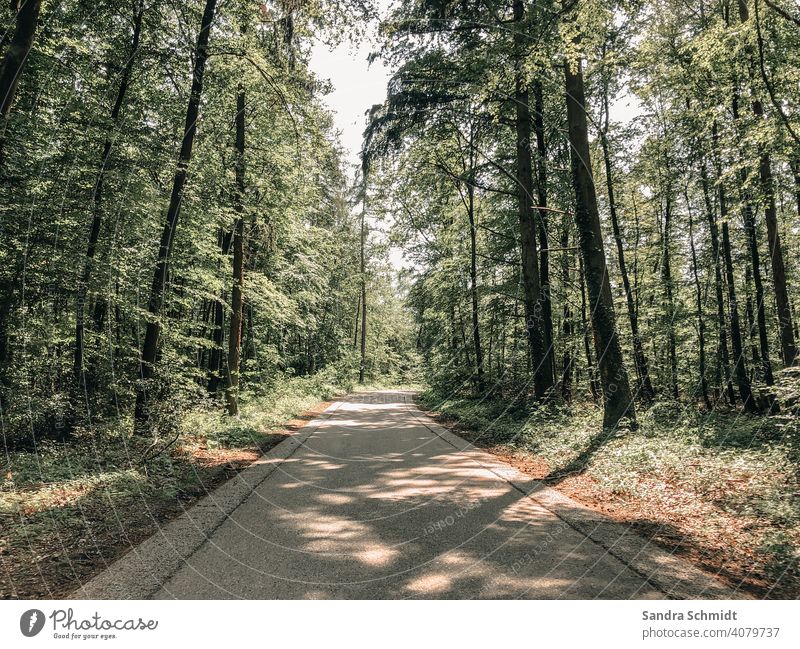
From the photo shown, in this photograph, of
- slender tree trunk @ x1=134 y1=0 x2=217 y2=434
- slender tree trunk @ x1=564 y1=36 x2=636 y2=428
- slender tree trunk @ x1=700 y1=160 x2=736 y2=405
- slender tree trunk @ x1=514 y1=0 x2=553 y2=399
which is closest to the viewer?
slender tree trunk @ x1=564 y1=36 x2=636 y2=428

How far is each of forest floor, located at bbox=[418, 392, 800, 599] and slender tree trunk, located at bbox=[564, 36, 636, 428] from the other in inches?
30.9

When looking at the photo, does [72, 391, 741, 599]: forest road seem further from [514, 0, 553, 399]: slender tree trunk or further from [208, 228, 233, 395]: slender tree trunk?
[208, 228, 233, 395]: slender tree trunk

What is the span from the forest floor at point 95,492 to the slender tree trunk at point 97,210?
1.84 meters

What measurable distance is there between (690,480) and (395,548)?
485cm

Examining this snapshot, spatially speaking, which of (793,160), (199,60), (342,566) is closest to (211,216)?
(199,60)

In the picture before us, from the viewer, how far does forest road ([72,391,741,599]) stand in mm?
3254

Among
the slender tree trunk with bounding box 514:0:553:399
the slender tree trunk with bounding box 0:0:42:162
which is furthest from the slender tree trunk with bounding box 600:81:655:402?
the slender tree trunk with bounding box 0:0:42:162

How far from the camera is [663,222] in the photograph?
2206 centimetres

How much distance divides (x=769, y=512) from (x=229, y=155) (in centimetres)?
1392

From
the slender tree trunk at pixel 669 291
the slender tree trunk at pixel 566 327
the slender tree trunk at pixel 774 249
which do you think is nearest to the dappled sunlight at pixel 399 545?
the slender tree trunk at pixel 774 249

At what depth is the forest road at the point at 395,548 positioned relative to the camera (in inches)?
128

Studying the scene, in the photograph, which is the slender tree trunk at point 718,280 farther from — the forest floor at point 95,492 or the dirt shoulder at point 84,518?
the dirt shoulder at point 84,518

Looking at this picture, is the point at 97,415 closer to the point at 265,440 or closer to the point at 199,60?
the point at 265,440

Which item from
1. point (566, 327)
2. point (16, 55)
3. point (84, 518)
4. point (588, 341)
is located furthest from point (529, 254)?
point (84, 518)
